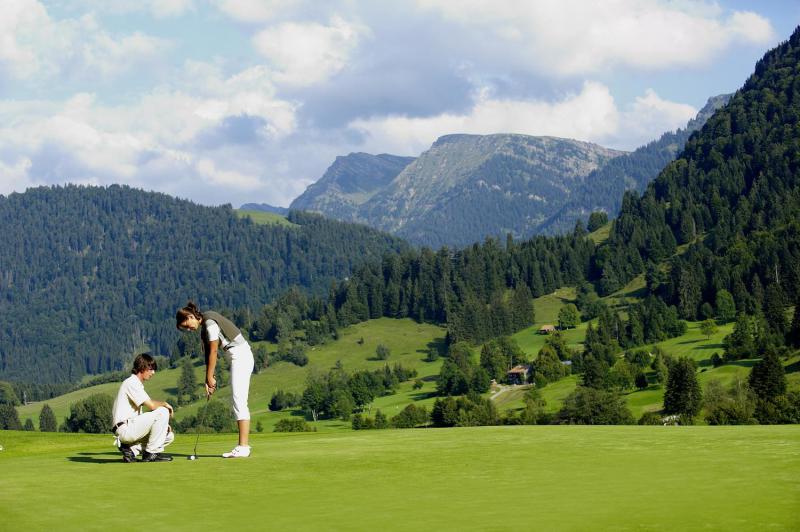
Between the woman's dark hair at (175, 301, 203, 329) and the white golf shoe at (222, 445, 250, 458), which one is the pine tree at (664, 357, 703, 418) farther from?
the woman's dark hair at (175, 301, 203, 329)

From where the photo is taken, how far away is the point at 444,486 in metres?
17.0

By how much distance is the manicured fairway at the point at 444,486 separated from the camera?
1348 cm

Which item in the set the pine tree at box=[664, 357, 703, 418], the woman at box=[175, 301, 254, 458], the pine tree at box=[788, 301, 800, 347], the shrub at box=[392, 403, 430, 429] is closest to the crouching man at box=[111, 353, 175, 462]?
the woman at box=[175, 301, 254, 458]

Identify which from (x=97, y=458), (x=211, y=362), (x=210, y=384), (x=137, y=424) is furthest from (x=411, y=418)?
(x=137, y=424)

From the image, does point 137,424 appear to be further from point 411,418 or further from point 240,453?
point 411,418

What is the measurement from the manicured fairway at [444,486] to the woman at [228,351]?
31.9 inches

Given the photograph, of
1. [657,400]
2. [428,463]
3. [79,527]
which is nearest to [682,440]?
[428,463]

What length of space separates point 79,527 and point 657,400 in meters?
162

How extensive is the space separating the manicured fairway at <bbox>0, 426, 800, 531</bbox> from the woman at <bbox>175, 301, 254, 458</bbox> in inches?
31.9

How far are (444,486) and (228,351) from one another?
26.8 feet

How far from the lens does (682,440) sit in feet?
74.5

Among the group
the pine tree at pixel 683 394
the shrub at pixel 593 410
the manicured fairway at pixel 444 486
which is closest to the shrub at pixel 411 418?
the shrub at pixel 593 410

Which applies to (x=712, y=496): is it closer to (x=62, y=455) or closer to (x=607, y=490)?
(x=607, y=490)

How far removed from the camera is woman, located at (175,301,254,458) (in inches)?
867
